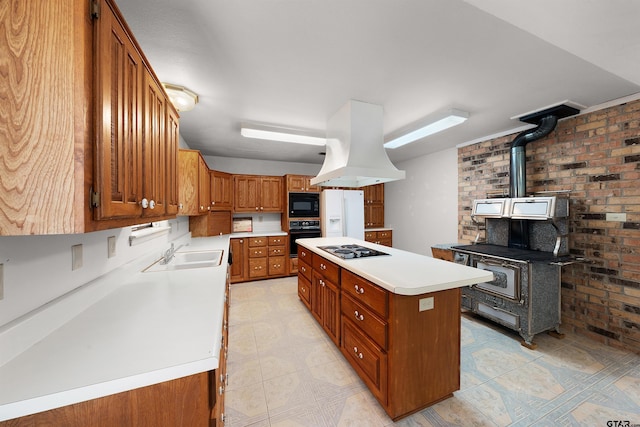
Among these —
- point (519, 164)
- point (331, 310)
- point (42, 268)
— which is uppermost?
point (519, 164)

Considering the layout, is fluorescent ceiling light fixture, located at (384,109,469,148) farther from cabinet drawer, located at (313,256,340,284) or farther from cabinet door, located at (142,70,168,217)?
cabinet door, located at (142,70,168,217)

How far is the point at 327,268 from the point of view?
7.89 feet

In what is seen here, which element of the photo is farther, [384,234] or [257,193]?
[384,234]

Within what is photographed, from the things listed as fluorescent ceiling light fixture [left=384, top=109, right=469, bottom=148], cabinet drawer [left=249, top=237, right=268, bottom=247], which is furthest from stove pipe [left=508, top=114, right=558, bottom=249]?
cabinet drawer [left=249, top=237, right=268, bottom=247]

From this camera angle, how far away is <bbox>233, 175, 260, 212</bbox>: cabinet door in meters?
4.54

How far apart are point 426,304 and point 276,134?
260 centimetres

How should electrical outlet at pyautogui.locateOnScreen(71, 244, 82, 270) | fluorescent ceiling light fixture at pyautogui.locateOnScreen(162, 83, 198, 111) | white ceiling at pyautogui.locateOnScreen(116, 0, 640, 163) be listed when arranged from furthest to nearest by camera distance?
fluorescent ceiling light fixture at pyautogui.locateOnScreen(162, 83, 198, 111), white ceiling at pyautogui.locateOnScreen(116, 0, 640, 163), electrical outlet at pyautogui.locateOnScreen(71, 244, 82, 270)

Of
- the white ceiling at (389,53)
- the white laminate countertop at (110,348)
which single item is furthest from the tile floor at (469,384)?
the white ceiling at (389,53)

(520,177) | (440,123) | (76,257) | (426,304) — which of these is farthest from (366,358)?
(520,177)

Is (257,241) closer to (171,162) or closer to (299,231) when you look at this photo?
(299,231)

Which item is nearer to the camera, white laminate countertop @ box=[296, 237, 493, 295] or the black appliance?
white laminate countertop @ box=[296, 237, 493, 295]

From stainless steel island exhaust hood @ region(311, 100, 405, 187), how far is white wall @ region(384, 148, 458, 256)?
2.28m

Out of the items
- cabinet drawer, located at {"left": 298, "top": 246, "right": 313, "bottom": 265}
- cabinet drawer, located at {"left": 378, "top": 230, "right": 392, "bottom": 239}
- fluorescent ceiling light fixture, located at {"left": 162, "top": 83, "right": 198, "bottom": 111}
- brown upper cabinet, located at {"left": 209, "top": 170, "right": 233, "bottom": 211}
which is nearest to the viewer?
fluorescent ceiling light fixture, located at {"left": 162, "top": 83, "right": 198, "bottom": 111}

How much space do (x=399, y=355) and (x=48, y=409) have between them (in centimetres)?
156
